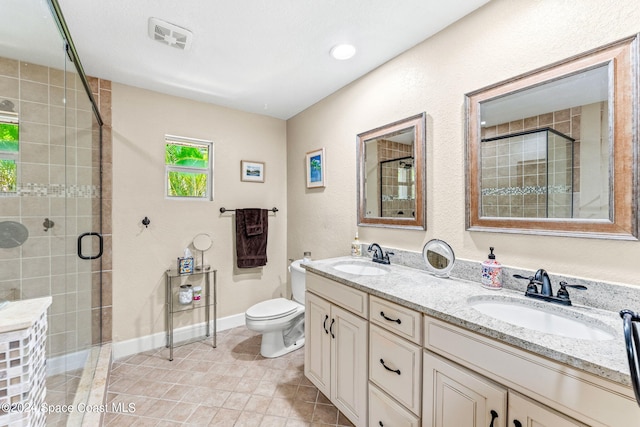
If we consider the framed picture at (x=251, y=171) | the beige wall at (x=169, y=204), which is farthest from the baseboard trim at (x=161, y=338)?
the framed picture at (x=251, y=171)

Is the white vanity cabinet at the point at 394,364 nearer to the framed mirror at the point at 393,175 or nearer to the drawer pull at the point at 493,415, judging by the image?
the drawer pull at the point at 493,415

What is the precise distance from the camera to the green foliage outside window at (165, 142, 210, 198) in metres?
2.58

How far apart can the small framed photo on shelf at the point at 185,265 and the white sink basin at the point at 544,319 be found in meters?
2.31

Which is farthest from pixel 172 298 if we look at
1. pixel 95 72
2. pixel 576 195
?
pixel 576 195

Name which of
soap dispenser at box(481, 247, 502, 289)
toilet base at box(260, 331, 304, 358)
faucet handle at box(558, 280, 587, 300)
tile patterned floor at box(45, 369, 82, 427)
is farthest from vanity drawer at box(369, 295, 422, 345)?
tile patterned floor at box(45, 369, 82, 427)

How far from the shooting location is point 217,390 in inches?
73.8

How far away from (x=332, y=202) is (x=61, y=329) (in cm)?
199

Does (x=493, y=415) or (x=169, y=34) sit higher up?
(x=169, y=34)

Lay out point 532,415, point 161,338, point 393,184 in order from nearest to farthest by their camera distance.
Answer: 1. point 532,415
2. point 393,184
3. point 161,338

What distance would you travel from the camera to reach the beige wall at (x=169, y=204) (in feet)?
7.63

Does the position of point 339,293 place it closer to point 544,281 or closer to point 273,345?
point 544,281

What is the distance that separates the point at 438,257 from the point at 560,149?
2.59ft

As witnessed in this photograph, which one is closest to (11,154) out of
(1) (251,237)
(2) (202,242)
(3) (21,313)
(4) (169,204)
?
(3) (21,313)

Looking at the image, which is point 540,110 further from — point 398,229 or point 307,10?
point 307,10
